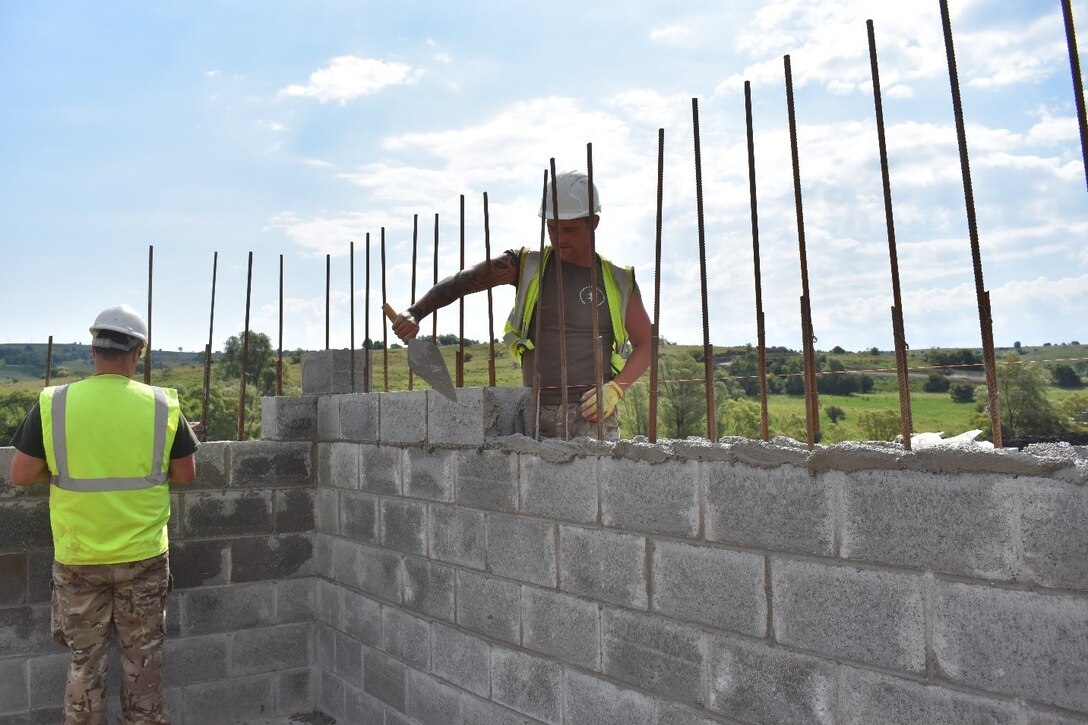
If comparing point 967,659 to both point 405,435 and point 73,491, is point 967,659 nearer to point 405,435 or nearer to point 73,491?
point 405,435

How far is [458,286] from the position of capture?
3.71 metres

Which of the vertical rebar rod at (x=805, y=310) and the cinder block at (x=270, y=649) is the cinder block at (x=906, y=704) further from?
the cinder block at (x=270, y=649)

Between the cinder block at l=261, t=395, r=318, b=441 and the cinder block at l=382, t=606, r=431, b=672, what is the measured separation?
4.00ft

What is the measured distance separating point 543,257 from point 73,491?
2233 mm

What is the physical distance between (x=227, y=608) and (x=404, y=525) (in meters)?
1.34

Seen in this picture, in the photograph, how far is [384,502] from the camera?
4094 millimetres

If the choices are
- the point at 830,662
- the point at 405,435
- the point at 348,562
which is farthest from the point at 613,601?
the point at 348,562

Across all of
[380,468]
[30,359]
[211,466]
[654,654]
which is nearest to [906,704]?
[654,654]

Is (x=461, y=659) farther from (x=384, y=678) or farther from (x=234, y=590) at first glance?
(x=234, y=590)

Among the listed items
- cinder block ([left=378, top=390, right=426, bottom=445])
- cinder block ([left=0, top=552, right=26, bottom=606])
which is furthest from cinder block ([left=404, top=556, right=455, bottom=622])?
cinder block ([left=0, top=552, right=26, bottom=606])

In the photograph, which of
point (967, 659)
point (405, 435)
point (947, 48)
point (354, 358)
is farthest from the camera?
point (354, 358)

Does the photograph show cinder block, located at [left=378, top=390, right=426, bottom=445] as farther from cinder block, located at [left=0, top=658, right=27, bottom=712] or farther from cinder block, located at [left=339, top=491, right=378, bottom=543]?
cinder block, located at [left=0, top=658, right=27, bottom=712]

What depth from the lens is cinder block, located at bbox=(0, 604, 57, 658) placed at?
4102 millimetres

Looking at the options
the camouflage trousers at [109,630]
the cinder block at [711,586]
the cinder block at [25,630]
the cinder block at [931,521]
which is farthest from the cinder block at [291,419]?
the cinder block at [931,521]
